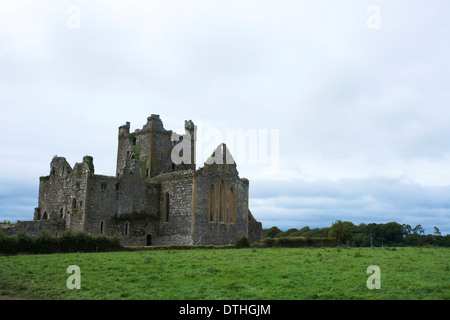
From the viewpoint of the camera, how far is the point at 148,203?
4666cm

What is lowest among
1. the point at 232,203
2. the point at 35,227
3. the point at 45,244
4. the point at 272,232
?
the point at 45,244

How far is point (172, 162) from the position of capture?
53.9 metres

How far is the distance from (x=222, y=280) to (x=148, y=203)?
30.1 meters

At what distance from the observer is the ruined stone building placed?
42938 mm

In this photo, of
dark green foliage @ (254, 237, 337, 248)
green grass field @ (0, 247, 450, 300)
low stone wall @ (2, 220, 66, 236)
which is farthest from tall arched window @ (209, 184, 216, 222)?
green grass field @ (0, 247, 450, 300)

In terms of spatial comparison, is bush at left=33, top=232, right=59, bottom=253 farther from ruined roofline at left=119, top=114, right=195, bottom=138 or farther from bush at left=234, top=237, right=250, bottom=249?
ruined roofline at left=119, top=114, right=195, bottom=138

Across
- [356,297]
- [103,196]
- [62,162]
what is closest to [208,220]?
[103,196]

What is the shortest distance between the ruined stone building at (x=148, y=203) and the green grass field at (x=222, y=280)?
19136mm

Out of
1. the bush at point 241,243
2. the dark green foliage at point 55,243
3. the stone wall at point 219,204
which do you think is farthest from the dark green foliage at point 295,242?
the dark green foliage at point 55,243

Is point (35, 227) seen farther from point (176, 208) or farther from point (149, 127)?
point (149, 127)

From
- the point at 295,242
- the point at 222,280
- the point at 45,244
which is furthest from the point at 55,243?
the point at 295,242

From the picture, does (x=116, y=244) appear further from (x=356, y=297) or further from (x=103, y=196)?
(x=356, y=297)

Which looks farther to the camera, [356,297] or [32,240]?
[32,240]
